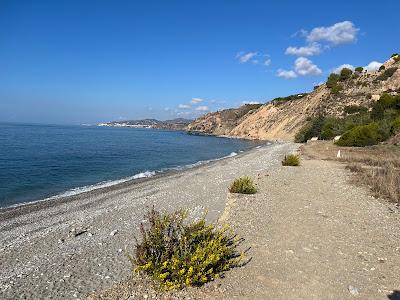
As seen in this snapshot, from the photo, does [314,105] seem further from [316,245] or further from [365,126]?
[316,245]

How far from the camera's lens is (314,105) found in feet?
268

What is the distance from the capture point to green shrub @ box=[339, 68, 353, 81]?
81.4 m

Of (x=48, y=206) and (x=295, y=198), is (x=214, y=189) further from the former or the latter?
(x=48, y=206)

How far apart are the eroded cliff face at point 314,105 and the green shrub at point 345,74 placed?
149 centimetres

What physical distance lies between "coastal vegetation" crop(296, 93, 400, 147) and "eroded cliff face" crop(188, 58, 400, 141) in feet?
23.3

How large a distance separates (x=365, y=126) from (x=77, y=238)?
32.6 m

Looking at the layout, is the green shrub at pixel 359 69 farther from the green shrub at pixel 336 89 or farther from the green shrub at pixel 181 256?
the green shrub at pixel 181 256

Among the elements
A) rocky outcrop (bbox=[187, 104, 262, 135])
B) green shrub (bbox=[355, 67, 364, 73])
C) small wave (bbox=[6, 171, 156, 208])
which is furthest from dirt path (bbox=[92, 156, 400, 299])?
rocky outcrop (bbox=[187, 104, 262, 135])

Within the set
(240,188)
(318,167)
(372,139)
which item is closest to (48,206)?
(240,188)

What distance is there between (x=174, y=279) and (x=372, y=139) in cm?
3221

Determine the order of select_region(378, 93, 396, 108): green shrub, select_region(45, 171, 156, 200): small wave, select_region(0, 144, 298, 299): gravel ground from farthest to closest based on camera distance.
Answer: select_region(378, 93, 396, 108): green shrub
select_region(45, 171, 156, 200): small wave
select_region(0, 144, 298, 299): gravel ground

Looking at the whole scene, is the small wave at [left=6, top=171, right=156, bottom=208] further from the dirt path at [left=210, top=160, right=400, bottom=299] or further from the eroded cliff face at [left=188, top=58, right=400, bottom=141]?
the eroded cliff face at [left=188, top=58, right=400, bottom=141]

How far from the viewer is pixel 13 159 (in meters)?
36.5

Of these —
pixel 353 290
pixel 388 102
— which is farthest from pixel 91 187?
pixel 388 102
